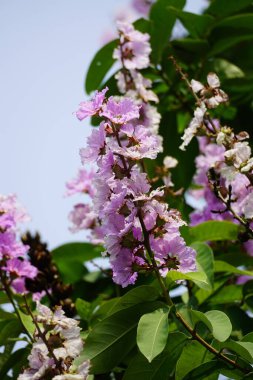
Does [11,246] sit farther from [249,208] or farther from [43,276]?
[249,208]

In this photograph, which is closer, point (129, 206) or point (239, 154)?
point (129, 206)

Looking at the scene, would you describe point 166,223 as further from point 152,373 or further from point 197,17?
point 197,17

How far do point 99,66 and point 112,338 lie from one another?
5.24 feet

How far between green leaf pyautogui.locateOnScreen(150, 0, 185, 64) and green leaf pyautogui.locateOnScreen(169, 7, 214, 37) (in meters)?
0.04

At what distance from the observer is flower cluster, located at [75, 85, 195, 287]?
1.49 metres

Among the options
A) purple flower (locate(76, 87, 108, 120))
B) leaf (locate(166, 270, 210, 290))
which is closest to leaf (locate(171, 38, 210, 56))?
purple flower (locate(76, 87, 108, 120))

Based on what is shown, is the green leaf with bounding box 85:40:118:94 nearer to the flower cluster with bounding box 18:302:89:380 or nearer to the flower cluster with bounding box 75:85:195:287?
the flower cluster with bounding box 75:85:195:287

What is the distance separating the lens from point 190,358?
1.59 metres

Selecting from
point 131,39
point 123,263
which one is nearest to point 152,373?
point 123,263

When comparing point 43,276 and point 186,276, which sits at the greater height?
point 43,276

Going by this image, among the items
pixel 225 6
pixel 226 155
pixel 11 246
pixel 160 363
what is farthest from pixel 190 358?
pixel 225 6

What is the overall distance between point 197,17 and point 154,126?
0.79 m

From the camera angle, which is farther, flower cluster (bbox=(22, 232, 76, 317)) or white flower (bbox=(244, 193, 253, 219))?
flower cluster (bbox=(22, 232, 76, 317))

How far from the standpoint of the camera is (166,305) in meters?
1.57
